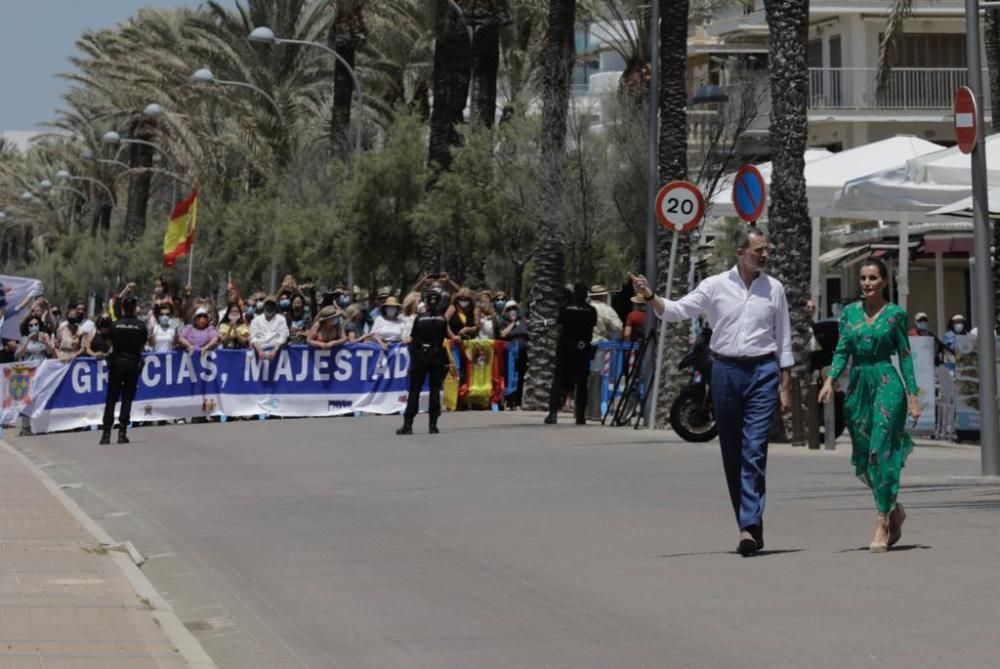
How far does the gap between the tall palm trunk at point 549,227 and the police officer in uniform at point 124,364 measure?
6.73 metres

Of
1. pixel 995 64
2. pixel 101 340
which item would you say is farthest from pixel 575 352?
pixel 995 64

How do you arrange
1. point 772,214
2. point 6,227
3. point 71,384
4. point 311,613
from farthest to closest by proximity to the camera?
point 6,227
point 71,384
point 772,214
point 311,613

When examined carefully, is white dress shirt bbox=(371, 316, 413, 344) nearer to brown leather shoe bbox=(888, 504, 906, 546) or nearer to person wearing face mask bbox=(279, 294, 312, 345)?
person wearing face mask bbox=(279, 294, 312, 345)

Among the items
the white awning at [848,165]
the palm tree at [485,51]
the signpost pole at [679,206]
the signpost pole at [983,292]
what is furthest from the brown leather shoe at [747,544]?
the palm tree at [485,51]

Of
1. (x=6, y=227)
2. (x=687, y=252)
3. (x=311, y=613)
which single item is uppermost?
(x=6, y=227)

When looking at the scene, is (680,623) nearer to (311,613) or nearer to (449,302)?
(311,613)

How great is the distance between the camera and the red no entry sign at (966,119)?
16594mm

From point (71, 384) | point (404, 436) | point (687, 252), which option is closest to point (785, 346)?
point (404, 436)

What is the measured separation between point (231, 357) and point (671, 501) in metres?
14.6

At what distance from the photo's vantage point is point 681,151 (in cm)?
2542

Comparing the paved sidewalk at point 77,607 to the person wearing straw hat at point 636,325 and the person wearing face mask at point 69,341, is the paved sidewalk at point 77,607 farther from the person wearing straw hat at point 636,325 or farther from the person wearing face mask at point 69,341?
the person wearing face mask at point 69,341

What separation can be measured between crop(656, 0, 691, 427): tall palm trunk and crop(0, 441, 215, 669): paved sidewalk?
12.6 meters

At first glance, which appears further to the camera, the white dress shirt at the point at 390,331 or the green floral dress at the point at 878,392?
the white dress shirt at the point at 390,331

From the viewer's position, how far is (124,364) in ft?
77.2
